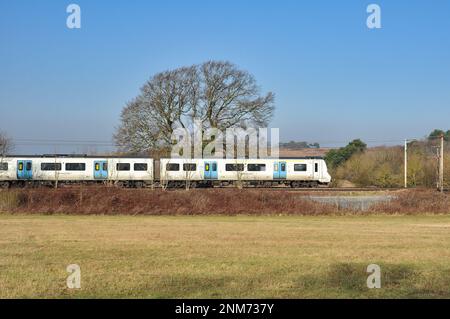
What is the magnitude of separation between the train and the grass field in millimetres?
32610

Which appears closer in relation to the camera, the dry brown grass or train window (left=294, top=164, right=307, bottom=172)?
the dry brown grass

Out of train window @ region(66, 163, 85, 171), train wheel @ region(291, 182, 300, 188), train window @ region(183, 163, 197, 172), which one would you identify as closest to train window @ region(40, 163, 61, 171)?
train window @ region(66, 163, 85, 171)

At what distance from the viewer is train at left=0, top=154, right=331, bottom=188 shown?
51.3m

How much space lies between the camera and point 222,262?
11883mm

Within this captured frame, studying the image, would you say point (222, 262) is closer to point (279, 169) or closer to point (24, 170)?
point (279, 169)

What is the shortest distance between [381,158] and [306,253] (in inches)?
2356

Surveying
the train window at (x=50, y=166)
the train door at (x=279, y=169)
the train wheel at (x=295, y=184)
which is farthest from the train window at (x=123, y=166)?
the train wheel at (x=295, y=184)

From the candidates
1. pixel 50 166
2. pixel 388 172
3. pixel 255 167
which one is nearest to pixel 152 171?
pixel 50 166

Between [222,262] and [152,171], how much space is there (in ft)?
135

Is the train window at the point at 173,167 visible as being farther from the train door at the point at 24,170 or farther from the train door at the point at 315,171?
the train door at the point at 315,171

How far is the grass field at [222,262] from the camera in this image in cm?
912

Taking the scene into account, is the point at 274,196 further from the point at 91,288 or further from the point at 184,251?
the point at 91,288

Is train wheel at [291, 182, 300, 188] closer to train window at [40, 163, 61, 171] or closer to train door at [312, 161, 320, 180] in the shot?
train door at [312, 161, 320, 180]
